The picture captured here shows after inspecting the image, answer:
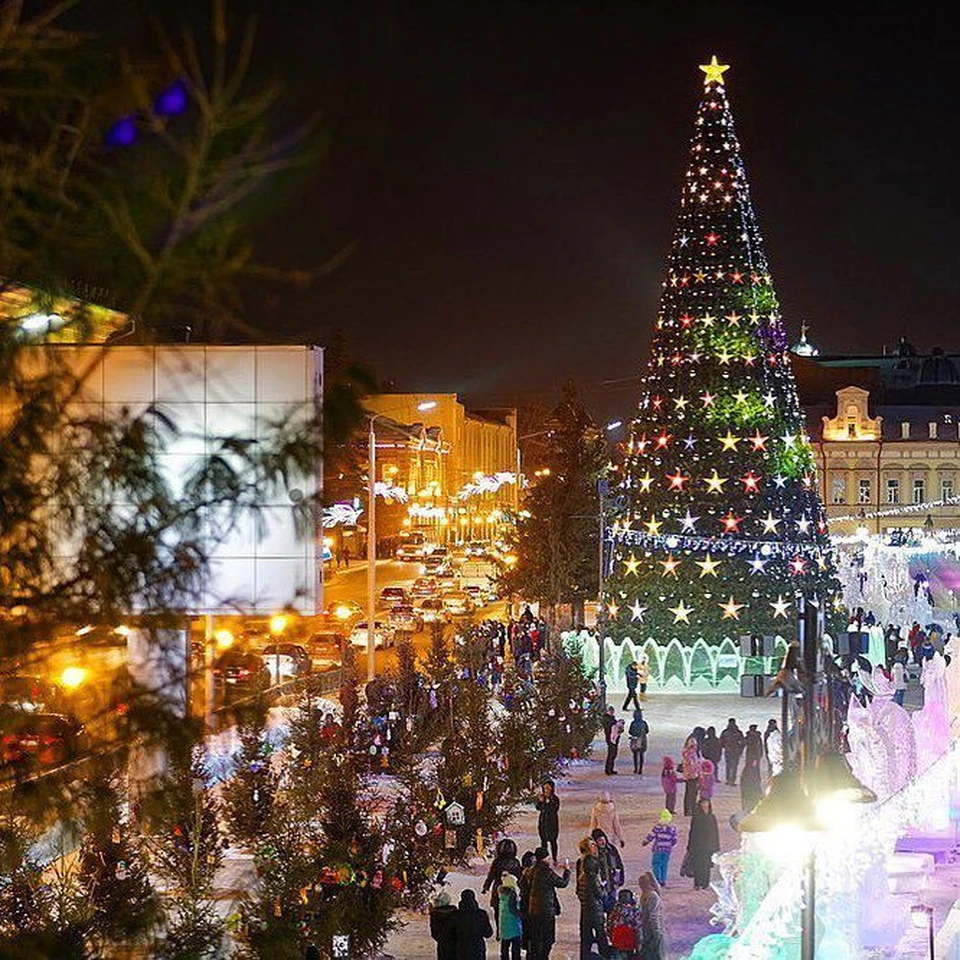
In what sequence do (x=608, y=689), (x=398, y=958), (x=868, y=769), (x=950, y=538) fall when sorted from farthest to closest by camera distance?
(x=950, y=538) → (x=608, y=689) → (x=868, y=769) → (x=398, y=958)

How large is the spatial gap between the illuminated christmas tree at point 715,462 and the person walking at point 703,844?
2112 cm

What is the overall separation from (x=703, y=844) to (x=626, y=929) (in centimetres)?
459

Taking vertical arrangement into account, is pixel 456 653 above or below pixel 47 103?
below

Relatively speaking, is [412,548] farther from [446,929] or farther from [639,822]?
[446,929]

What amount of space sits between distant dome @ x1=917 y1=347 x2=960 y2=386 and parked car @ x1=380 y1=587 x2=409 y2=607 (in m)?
67.1

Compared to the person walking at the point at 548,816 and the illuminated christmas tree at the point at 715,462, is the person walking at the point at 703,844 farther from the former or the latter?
the illuminated christmas tree at the point at 715,462

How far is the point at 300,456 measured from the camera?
4.71m

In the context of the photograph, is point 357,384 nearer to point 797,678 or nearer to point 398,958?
point 797,678

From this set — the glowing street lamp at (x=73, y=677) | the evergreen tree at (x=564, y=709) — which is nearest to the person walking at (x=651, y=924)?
the glowing street lamp at (x=73, y=677)

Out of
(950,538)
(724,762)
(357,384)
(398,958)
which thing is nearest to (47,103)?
(357,384)

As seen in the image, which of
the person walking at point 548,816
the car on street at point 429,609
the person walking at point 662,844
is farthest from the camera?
the car on street at point 429,609

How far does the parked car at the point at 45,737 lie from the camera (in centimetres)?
481

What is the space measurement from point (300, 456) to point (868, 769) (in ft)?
43.4

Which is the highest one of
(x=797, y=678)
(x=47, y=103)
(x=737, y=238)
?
(x=737, y=238)
